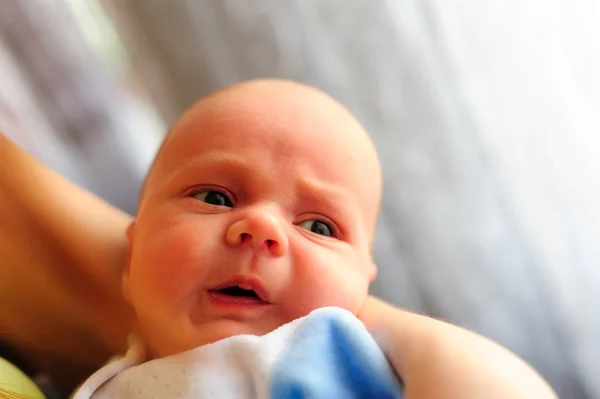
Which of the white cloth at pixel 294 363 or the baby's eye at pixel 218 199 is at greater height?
the baby's eye at pixel 218 199

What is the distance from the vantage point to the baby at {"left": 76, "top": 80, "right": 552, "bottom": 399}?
69 cm

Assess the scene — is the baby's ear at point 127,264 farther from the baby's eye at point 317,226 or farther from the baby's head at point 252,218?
the baby's eye at point 317,226

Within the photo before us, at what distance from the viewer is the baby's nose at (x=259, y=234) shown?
2.28 ft

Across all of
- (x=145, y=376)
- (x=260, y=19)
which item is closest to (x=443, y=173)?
(x=260, y=19)

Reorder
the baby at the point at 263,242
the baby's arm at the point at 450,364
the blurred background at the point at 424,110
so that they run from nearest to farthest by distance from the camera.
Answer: the baby's arm at the point at 450,364
the baby at the point at 263,242
the blurred background at the point at 424,110

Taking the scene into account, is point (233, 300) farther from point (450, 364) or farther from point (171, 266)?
point (450, 364)

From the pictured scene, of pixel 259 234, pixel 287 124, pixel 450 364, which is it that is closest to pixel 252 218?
pixel 259 234

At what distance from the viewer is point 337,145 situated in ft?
2.59

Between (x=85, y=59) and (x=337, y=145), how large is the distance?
1.30ft

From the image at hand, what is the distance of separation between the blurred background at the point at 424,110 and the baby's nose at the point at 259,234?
0.98 ft

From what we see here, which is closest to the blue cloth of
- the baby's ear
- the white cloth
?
the white cloth

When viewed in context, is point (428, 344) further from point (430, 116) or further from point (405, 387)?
point (430, 116)

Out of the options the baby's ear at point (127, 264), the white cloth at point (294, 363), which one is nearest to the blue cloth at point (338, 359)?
the white cloth at point (294, 363)

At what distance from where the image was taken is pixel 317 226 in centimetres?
77
